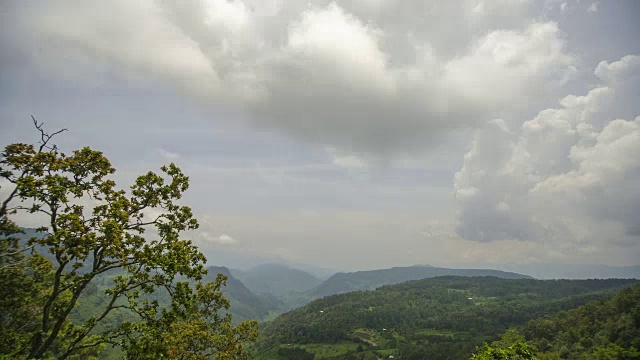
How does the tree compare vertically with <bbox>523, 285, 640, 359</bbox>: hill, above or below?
above

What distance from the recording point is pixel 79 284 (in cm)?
1762

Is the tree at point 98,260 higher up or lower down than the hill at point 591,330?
higher up

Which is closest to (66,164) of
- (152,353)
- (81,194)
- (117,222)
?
(81,194)

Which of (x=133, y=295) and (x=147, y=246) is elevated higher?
(x=147, y=246)

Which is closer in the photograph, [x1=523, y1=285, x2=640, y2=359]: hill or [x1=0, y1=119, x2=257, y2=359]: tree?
[x1=0, y1=119, x2=257, y2=359]: tree

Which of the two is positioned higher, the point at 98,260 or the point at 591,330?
the point at 98,260

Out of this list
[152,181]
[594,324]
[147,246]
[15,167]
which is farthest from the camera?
[594,324]

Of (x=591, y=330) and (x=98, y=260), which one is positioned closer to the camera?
(x=98, y=260)

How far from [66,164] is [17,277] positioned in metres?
9.48

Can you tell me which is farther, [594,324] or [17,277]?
[594,324]

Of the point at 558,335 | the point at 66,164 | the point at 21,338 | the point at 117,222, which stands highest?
the point at 66,164

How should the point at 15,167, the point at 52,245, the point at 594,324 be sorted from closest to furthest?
the point at 52,245
the point at 15,167
the point at 594,324

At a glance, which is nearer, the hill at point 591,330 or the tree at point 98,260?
the tree at point 98,260

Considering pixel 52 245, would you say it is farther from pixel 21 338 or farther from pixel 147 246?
pixel 21 338
